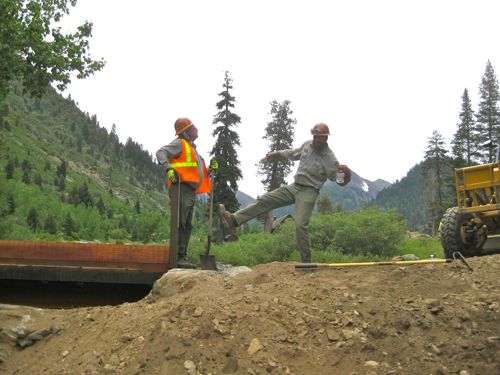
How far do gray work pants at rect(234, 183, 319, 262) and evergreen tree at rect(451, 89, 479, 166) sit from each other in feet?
160

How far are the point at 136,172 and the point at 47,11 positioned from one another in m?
127

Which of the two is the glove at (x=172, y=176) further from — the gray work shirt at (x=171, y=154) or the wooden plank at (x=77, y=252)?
the wooden plank at (x=77, y=252)

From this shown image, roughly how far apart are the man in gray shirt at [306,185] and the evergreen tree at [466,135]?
4876 centimetres

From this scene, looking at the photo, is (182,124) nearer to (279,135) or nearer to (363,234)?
(363,234)

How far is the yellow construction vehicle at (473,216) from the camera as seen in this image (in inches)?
362

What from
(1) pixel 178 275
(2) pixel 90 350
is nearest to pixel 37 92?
(1) pixel 178 275

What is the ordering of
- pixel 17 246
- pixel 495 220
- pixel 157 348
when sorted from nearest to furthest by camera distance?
pixel 157 348, pixel 17 246, pixel 495 220

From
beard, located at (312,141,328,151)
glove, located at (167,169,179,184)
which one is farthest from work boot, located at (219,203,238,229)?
beard, located at (312,141,328,151)

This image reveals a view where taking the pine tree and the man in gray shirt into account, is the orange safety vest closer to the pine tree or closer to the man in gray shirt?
the man in gray shirt

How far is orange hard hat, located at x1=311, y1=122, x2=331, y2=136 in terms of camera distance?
6.96m

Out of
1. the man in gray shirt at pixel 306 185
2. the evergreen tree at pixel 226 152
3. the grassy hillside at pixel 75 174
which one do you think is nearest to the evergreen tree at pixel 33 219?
the grassy hillside at pixel 75 174

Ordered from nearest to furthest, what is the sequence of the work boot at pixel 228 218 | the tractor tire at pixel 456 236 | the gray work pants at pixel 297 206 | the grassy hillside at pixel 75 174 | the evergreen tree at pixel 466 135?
the gray work pants at pixel 297 206 < the work boot at pixel 228 218 < the tractor tire at pixel 456 236 < the grassy hillside at pixel 75 174 < the evergreen tree at pixel 466 135

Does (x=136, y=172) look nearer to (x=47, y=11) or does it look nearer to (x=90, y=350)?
(x=47, y=11)

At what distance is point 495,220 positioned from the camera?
9.45 meters
